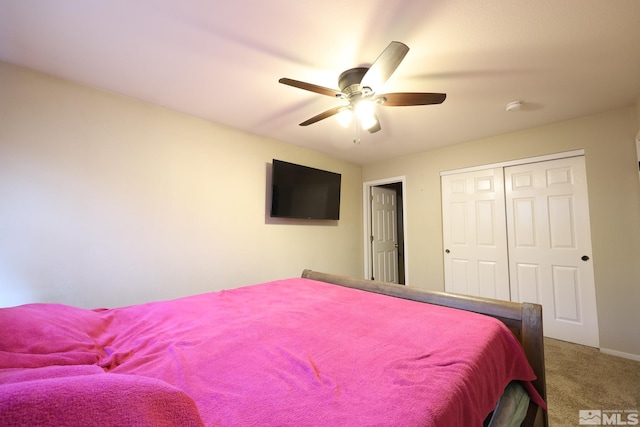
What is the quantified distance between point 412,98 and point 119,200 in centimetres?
251

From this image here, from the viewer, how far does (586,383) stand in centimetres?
192

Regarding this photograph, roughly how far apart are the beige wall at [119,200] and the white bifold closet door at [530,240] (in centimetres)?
249

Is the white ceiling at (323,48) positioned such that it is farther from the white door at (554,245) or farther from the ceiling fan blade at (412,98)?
the white door at (554,245)

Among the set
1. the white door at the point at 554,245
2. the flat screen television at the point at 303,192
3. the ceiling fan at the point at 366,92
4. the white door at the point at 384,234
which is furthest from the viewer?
the white door at the point at 384,234

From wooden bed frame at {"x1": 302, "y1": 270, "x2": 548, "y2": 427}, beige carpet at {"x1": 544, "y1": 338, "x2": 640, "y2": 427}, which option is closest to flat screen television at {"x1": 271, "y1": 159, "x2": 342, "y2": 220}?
wooden bed frame at {"x1": 302, "y1": 270, "x2": 548, "y2": 427}

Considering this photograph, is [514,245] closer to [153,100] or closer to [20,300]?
[153,100]

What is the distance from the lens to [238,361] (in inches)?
36.7

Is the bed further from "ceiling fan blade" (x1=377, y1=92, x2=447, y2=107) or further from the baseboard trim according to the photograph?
the baseboard trim

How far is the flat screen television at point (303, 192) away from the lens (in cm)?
318

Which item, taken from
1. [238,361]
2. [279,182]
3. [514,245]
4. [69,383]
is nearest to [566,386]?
[514,245]

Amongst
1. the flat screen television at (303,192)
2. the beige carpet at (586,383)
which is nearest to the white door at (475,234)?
the beige carpet at (586,383)

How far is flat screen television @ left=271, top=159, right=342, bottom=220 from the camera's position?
3.18 metres

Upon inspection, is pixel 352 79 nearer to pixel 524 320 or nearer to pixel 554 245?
pixel 524 320

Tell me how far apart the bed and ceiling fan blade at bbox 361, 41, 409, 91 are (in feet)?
4.69
